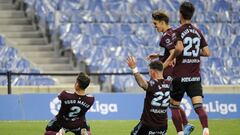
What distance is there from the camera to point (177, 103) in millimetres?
13648

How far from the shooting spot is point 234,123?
18.9 m

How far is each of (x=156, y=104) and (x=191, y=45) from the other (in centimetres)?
217

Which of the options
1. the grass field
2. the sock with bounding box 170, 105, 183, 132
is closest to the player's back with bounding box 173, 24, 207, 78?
the sock with bounding box 170, 105, 183, 132

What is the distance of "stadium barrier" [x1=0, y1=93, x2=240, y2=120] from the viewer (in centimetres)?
1927

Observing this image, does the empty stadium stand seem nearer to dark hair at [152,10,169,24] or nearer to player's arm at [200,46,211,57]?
dark hair at [152,10,169,24]

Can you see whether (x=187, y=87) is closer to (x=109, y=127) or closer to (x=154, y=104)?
(x=154, y=104)

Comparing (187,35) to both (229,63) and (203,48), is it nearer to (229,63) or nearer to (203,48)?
(203,48)

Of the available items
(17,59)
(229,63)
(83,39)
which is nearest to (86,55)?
(83,39)

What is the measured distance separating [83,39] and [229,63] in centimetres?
517

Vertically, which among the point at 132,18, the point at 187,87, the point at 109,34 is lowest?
the point at 187,87

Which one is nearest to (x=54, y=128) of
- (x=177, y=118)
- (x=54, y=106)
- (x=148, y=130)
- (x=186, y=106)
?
(x=148, y=130)

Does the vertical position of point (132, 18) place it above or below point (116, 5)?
below

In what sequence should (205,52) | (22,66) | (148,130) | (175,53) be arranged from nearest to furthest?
(148,130)
(175,53)
(205,52)
(22,66)

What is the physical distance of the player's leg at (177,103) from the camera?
44.2 feet
